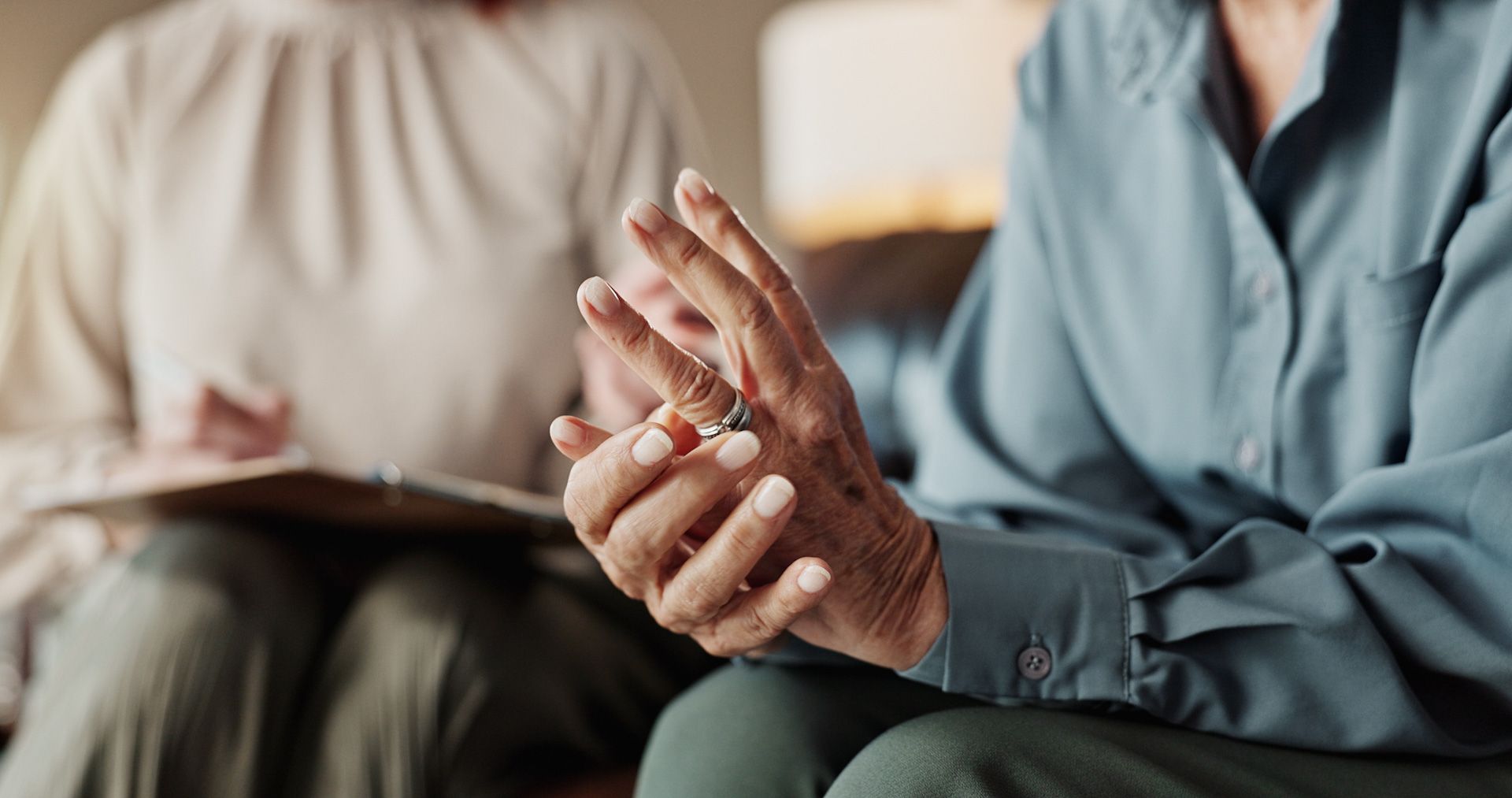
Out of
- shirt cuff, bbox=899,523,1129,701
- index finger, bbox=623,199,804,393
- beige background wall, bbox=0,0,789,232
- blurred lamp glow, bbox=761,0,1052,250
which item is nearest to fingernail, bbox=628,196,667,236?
index finger, bbox=623,199,804,393

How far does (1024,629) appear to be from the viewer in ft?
1.89

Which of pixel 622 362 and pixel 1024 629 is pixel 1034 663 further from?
pixel 622 362

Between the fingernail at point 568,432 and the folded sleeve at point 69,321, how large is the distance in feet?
2.33

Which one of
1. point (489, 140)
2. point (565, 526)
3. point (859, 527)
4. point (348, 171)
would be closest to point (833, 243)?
point (489, 140)

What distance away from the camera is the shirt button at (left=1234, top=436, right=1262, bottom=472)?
2.19 ft

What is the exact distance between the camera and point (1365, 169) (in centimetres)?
65

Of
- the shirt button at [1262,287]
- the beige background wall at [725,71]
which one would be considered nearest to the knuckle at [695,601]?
the shirt button at [1262,287]

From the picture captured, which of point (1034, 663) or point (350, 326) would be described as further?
point (350, 326)

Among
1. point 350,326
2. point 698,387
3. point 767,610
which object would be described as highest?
point 698,387

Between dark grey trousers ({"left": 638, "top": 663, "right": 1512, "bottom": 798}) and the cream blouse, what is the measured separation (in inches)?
23.3

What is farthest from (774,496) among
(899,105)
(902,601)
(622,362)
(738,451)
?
(899,105)

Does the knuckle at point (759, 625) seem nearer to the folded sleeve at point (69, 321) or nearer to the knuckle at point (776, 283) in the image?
the knuckle at point (776, 283)

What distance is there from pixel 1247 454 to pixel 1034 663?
19 cm

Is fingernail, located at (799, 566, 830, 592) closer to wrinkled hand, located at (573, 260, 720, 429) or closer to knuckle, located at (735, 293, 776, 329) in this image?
knuckle, located at (735, 293, 776, 329)
